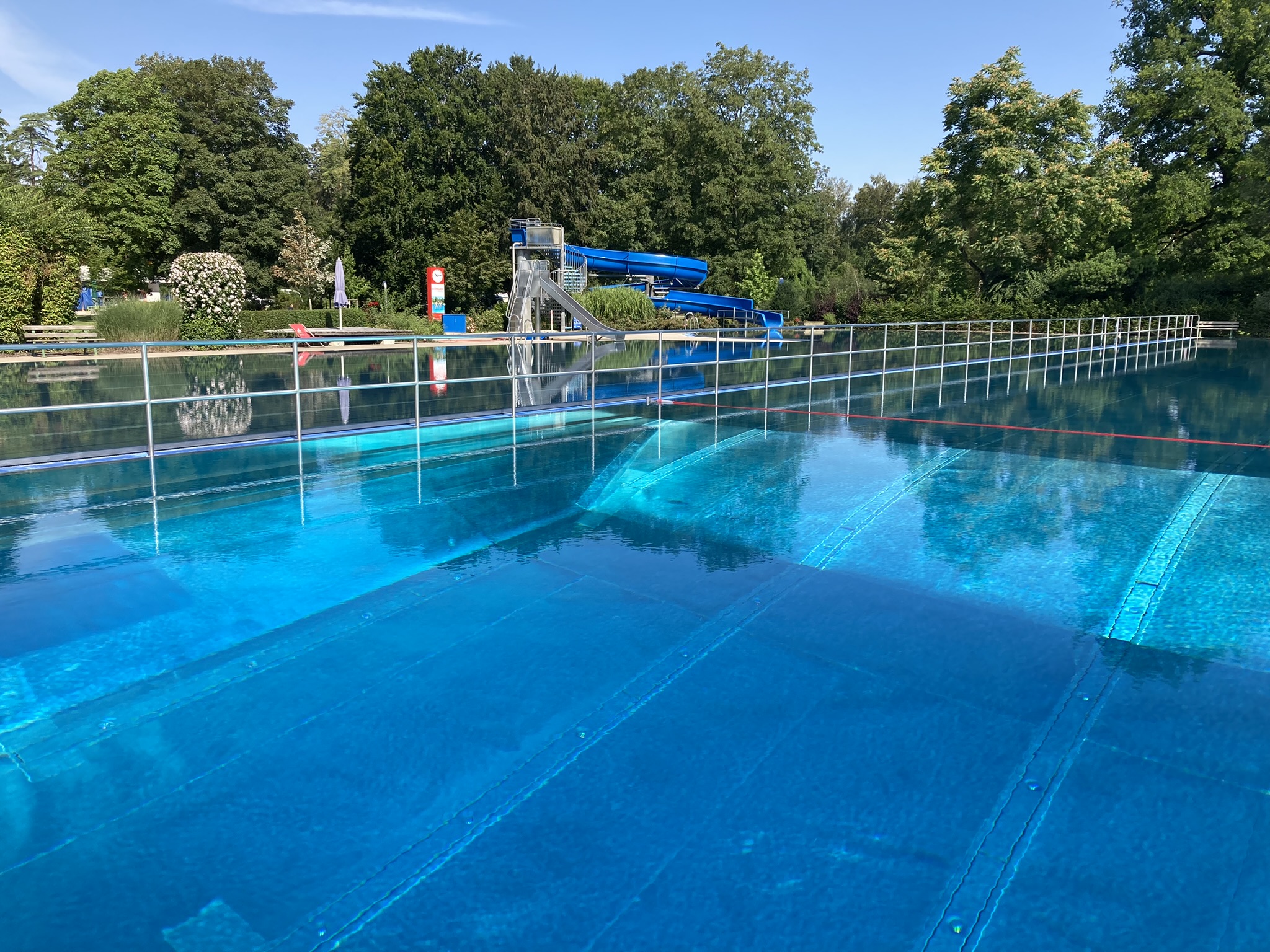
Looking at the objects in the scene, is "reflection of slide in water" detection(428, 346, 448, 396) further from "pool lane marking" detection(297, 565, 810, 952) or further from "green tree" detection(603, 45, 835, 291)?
"green tree" detection(603, 45, 835, 291)

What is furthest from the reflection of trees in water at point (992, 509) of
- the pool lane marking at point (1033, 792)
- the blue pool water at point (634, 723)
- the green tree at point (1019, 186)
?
the green tree at point (1019, 186)

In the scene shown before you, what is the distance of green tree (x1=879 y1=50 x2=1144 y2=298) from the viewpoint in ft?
92.0

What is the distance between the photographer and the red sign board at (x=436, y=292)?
102 ft

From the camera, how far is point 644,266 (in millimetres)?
30516

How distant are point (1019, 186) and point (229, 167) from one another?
99.5 feet

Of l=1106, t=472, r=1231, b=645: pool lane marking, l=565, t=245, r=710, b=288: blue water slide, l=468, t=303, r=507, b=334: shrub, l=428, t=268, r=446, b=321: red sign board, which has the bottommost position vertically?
l=1106, t=472, r=1231, b=645: pool lane marking

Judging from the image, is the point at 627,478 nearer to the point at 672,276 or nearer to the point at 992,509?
the point at 992,509

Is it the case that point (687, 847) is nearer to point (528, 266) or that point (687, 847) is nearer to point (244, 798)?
point (244, 798)

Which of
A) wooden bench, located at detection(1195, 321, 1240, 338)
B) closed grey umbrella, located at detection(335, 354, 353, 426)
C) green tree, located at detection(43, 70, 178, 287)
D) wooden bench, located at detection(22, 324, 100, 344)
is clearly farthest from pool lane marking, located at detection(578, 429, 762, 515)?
green tree, located at detection(43, 70, 178, 287)

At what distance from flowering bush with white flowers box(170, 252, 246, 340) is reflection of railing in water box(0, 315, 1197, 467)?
1.41 metres

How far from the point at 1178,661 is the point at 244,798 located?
3.37 metres

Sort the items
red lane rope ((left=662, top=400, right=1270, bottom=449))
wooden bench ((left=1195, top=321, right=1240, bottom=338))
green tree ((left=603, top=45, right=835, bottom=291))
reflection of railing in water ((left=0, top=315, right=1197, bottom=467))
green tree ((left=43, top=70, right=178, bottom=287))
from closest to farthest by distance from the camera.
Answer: reflection of railing in water ((left=0, top=315, right=1197, bottom=467)), red lane rope ((left=662, top=400, right=1270, bottom=449)), wooden bench ((left=1195, top=321, right=1240, bottom=338)), green tree ((left=43, top=70, right=178, bottom=287)), green tree ((left=603, top=45, right=835, bottom=291))

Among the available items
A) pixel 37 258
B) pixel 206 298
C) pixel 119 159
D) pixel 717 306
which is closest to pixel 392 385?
pixel 37 258

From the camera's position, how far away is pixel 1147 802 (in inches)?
97.2
